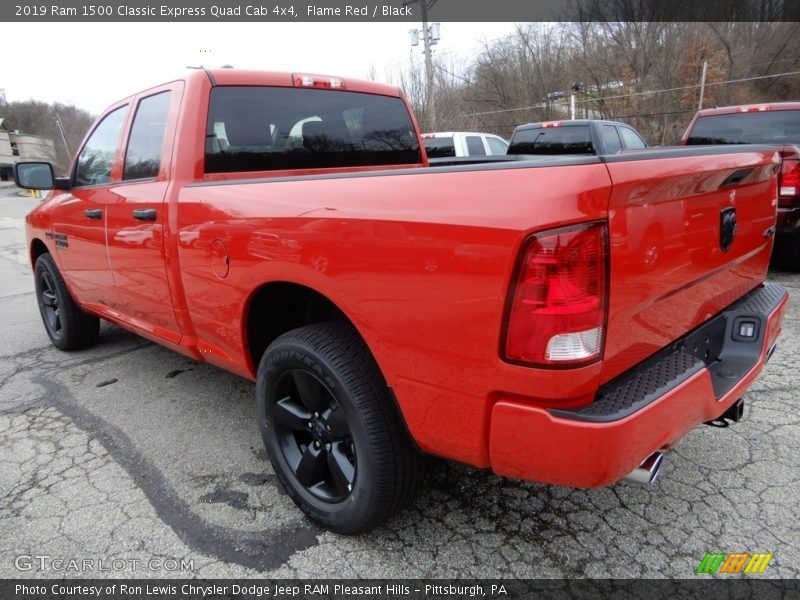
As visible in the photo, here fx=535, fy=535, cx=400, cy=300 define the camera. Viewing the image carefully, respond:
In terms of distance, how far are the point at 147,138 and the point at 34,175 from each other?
3.86ft

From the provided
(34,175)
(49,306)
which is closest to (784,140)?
(34,175)

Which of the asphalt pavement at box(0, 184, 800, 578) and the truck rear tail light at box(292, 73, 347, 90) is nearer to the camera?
the asphalt pavement at box(0, 184, 800, 578)

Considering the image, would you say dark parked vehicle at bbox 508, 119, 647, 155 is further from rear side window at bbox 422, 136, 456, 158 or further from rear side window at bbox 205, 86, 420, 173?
rear side window at bbox 205, 86, 420, 173

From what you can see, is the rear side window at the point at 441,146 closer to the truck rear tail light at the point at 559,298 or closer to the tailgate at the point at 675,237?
the tailgate at the point at 675,237

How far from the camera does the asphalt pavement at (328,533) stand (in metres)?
2.04

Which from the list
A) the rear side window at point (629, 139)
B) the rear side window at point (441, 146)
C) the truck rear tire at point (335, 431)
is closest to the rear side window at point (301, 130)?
the truck rear tire at point (335, 431)

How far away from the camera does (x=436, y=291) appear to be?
5.14 feet

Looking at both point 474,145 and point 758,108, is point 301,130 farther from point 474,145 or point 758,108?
point 474,145

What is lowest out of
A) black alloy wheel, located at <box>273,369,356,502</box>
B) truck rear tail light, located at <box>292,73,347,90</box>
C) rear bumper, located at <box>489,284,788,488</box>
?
black alloy wheel, located at <box>273,369,356,502</box>

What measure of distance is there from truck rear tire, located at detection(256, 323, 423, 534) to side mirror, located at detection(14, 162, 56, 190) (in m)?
2.51

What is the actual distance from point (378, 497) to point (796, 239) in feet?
20.0

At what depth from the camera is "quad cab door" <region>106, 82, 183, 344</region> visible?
9.10ft

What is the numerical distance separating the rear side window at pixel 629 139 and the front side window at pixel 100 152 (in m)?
8.69

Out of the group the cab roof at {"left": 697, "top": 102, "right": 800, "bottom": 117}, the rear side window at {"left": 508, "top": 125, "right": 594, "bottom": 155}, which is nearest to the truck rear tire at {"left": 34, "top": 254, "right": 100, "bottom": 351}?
the rear side window at {"left": 508, "top": 125, "right": 594, "bottom": 155}
